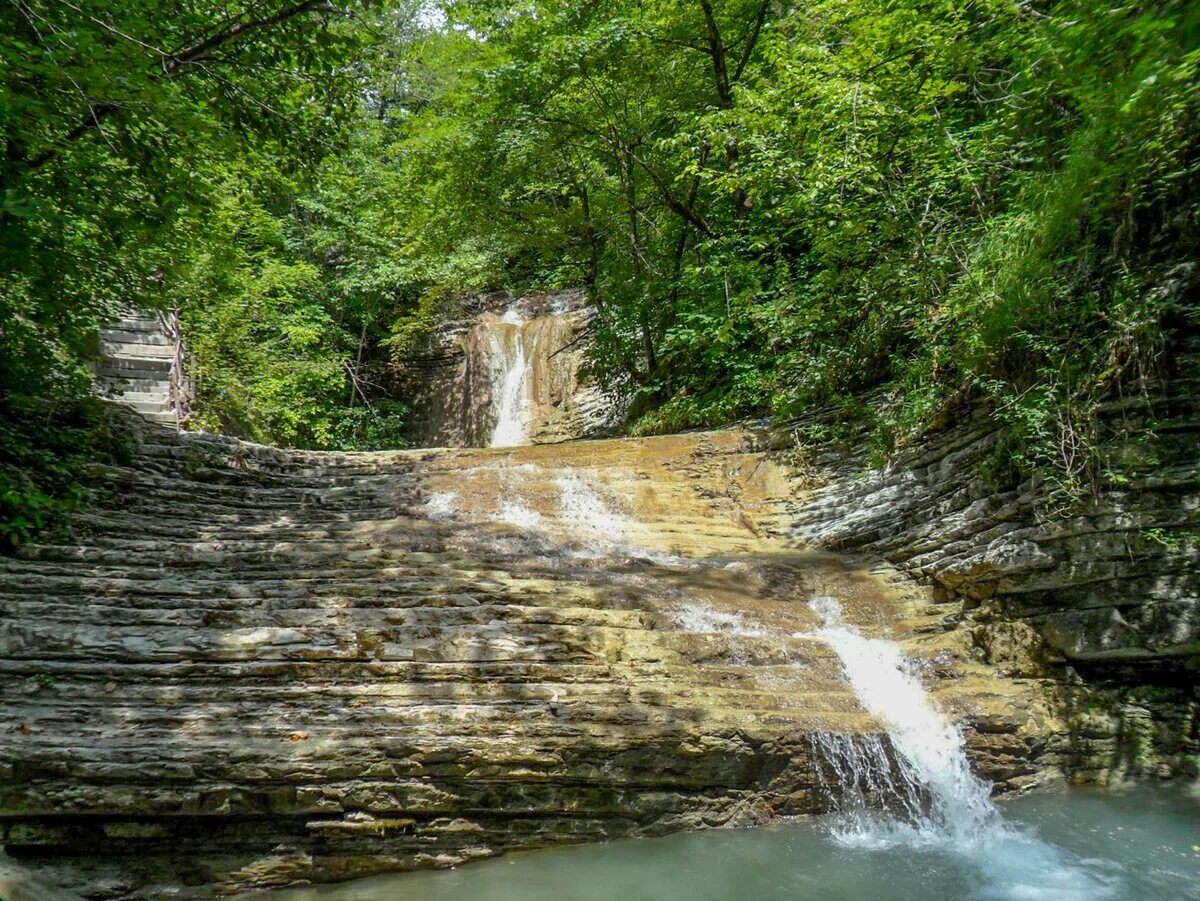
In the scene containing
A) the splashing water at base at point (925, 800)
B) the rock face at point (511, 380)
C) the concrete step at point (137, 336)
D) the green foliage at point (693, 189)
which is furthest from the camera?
the rock face at point (511, 380)

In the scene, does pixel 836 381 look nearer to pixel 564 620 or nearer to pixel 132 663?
pixel 564 620

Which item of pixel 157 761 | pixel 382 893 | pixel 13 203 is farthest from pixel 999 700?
pixel 13 203

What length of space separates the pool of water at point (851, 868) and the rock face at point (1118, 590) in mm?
448

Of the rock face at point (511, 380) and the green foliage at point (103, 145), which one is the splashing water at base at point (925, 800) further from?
the rock face at point (511, 380)

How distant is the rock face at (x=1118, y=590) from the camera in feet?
14.4

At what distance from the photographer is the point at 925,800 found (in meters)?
4.15

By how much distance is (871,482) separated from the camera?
711 cm

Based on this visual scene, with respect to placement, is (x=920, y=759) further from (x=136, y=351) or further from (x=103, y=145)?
(x=136, y=351)


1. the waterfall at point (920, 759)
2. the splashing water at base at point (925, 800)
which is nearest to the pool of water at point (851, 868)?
the splashing water at base at point (925, 800)

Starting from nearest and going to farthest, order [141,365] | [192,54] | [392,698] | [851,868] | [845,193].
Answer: [851,868]
[392,698]
[192,54]
[845,193]
[141,365]

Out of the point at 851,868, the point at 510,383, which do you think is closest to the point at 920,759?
the point at 851,868

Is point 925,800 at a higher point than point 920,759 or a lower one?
lower

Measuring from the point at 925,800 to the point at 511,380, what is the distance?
40.5ft

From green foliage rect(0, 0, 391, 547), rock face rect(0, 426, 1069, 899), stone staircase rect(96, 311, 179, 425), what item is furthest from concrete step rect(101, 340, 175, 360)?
rock face rect(0, 426, 1069, 899)
